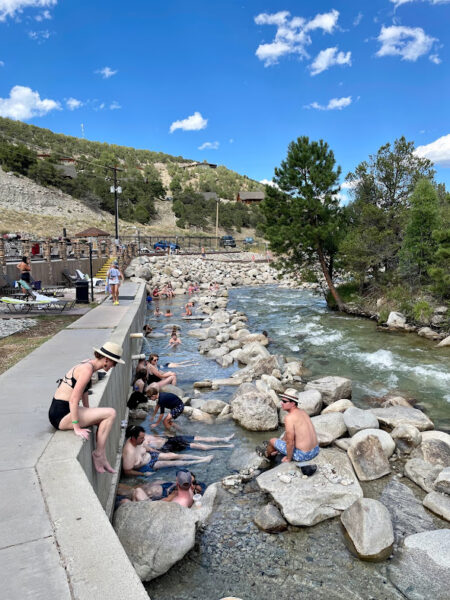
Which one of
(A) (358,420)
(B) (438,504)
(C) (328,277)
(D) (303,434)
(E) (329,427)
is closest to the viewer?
(B) (438,504)

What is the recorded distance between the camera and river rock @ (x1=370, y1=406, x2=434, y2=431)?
26.1ft

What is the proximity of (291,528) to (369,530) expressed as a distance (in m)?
1.00

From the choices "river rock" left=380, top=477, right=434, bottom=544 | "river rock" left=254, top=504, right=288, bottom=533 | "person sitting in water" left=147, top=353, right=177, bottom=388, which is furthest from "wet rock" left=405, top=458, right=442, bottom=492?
"person sitting in water" left=147, top=353, right=177, bottom=388

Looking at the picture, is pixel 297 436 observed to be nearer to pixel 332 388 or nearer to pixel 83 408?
pixel 83 408

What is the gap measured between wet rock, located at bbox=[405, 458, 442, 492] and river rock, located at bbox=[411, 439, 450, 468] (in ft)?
0.59

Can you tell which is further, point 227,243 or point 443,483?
point 227,243

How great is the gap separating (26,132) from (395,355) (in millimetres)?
107629

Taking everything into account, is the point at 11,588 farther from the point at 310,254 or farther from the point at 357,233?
the point at 310,254

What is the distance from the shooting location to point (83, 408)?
15.4ft

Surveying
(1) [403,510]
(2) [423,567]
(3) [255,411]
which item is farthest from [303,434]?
(2) [423,567]

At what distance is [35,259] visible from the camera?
75.8ft

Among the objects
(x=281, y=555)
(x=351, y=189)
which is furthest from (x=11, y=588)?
(x=351, y=189)

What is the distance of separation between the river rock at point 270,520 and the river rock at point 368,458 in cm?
182

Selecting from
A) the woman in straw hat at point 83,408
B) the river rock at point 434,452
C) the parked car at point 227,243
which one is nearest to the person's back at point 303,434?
the river rock at point 434,452
